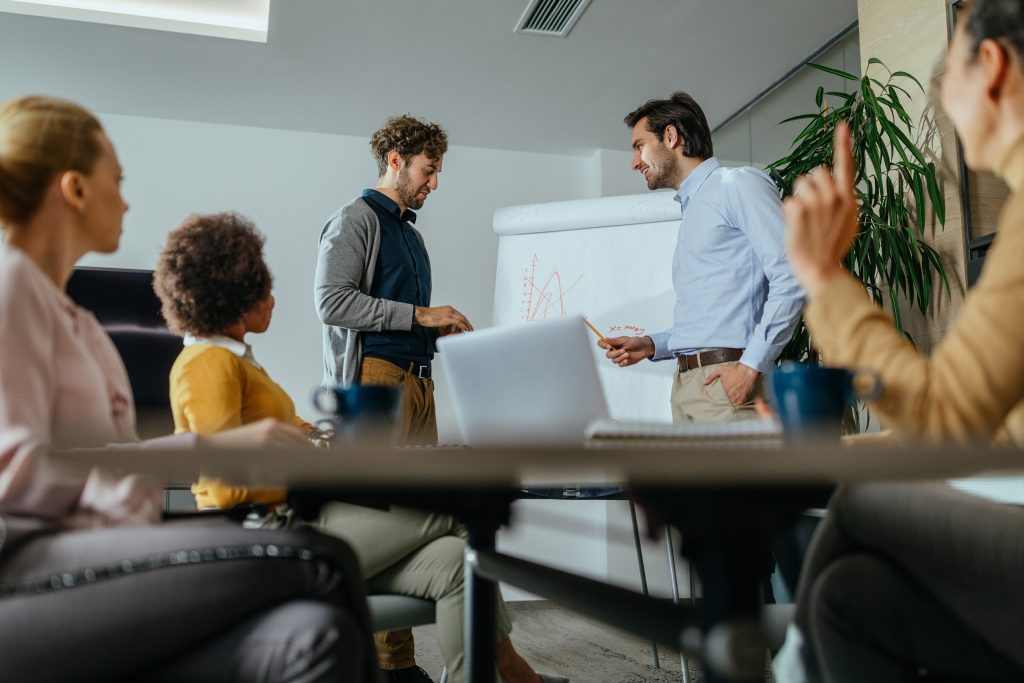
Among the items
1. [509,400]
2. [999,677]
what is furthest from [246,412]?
[999,677]

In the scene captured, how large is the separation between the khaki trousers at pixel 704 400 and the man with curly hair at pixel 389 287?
0.73 m

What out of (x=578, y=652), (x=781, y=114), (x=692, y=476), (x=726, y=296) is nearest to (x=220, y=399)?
(x=692, y=476)

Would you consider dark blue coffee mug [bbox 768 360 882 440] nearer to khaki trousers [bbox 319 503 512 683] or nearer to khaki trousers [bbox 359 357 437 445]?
khaki trousers [bbox 319 503 512 683]

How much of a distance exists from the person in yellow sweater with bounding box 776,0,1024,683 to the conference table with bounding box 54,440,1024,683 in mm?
180

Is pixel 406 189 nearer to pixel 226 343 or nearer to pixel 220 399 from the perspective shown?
pixel 226 343

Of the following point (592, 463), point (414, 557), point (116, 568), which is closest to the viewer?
point (592, 463)

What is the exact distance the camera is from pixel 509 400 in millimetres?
1183

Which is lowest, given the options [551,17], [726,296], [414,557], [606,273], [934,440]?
[414,557]

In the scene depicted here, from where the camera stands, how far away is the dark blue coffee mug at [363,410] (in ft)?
3.23

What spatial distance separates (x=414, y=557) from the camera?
1645 mm

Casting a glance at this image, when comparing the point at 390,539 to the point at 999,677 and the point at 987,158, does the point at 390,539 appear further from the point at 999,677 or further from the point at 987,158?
the point at 987,158

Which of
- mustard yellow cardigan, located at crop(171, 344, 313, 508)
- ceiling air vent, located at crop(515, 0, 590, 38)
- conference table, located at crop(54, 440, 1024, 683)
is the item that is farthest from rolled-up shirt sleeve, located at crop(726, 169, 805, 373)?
conference table, located at crop(54, 440, 1024, 683)

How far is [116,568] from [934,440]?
2.25ft

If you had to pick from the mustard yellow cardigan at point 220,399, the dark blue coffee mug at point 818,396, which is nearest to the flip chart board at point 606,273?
the mustard yellow cardigan at point 220,399
